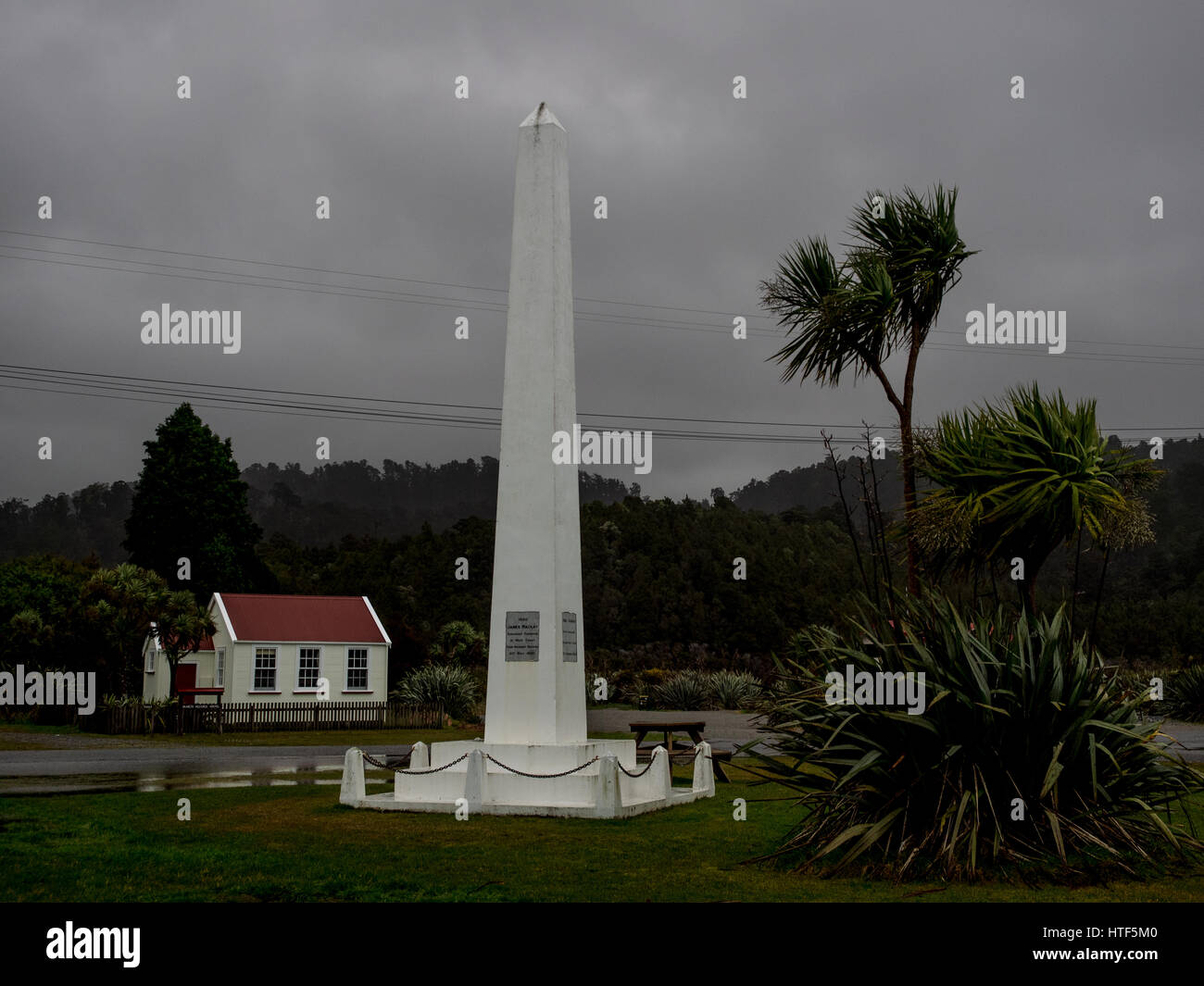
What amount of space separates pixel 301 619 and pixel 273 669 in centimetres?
230

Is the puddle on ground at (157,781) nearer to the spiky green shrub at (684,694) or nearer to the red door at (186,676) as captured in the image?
the red door at (186,676)

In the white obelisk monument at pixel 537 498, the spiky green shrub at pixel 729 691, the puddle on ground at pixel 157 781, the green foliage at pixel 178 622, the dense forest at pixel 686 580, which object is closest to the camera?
the white obelisk monument at pixel 537 498

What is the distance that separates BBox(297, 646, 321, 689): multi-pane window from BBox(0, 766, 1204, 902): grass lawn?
2492 centimetres

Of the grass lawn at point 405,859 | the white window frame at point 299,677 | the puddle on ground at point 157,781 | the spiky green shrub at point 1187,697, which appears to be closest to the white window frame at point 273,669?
the white window frame at point 299,677

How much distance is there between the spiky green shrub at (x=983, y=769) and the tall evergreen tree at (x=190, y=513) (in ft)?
148

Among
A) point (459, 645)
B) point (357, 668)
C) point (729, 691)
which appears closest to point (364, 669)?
point (357, 668)

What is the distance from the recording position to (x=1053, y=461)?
12188 mm

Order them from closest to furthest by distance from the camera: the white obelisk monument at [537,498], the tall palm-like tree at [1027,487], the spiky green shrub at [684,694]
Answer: the tall palm-like tree at [1027,487] < the white obelisk monument at [537,498] < the spiky green shrub at [684,694]

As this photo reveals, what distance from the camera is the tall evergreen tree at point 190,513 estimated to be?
50719mm

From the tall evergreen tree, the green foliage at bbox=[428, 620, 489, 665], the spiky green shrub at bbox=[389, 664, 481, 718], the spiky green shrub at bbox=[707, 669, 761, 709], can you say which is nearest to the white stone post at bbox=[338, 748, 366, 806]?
the spiky green shrub at bbox=[389, 664, 481, 718]

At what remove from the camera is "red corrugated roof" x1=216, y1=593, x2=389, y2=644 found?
127 ft

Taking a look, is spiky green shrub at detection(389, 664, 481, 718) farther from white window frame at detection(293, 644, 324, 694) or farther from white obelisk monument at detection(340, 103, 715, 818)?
white obelisk monument at detection(340, 103, 715, 818)

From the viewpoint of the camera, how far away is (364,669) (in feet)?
131
